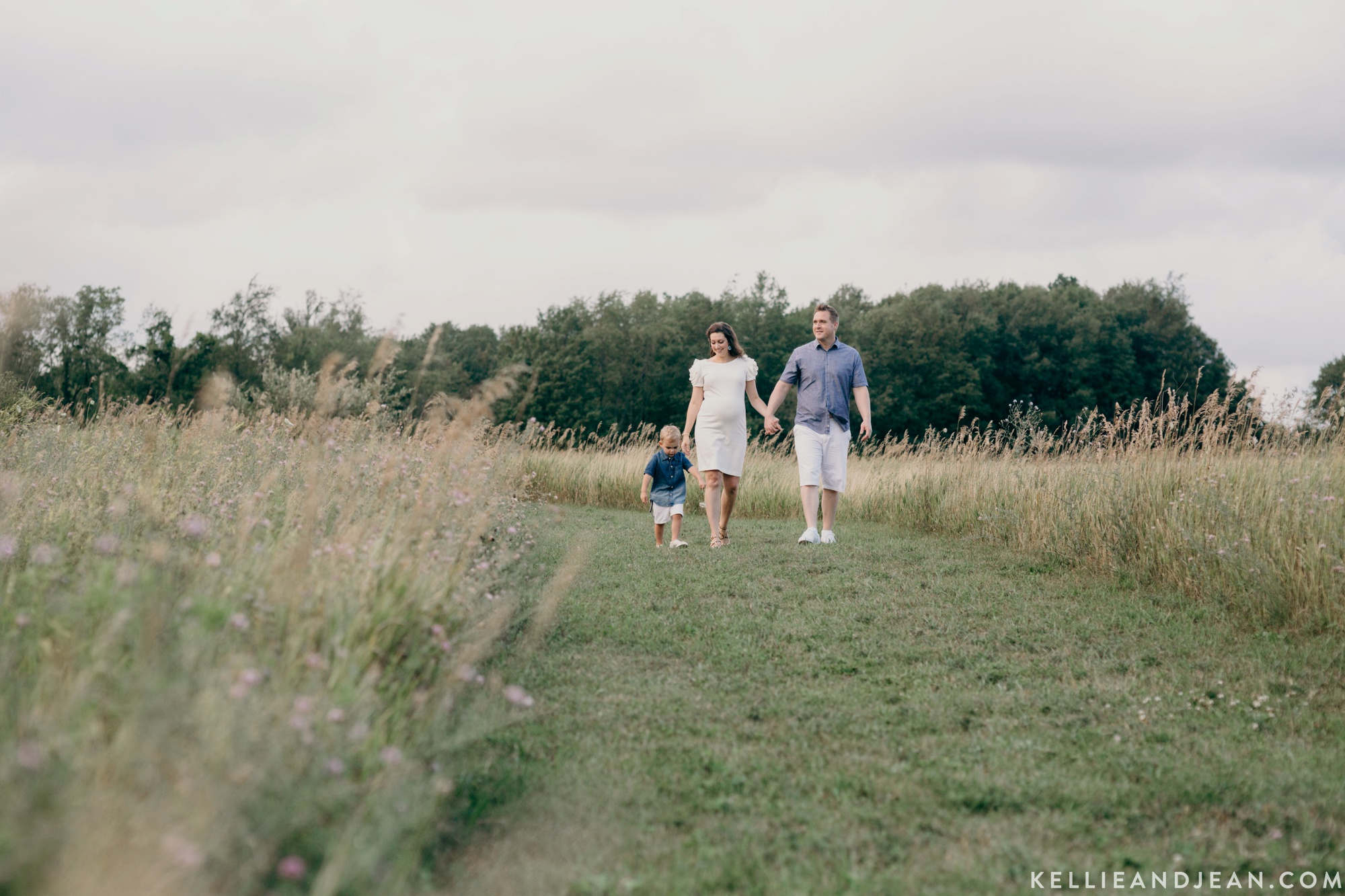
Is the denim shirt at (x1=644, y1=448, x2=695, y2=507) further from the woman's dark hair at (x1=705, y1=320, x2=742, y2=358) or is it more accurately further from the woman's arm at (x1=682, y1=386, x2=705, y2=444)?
the woman's dark hair at (x1=705, y1=320, x2=742, y2=358)

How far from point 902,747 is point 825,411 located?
560 cm

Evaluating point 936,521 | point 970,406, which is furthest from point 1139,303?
point 936,521

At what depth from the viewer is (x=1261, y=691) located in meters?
4.25

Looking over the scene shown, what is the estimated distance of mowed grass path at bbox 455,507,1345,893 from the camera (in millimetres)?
2689

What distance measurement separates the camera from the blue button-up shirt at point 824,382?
894cm

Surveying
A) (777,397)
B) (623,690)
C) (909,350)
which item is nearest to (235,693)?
(623,690)

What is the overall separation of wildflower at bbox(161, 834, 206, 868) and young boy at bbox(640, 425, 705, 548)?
694cm

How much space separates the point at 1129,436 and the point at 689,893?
695 cm

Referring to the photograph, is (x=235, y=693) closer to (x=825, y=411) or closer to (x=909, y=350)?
(x=825, y=411)

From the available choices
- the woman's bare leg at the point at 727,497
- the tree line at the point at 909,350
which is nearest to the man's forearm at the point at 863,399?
the woman's bare leg at the point at 727,497

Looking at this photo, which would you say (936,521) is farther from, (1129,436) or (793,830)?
(793,830)

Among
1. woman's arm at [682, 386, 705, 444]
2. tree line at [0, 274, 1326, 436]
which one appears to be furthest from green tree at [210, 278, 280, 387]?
woman's arm at [682, 386, 705, 444]

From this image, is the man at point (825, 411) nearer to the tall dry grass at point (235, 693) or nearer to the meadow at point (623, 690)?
the meadow at point (623, 690)

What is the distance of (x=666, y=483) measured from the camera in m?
8.91
